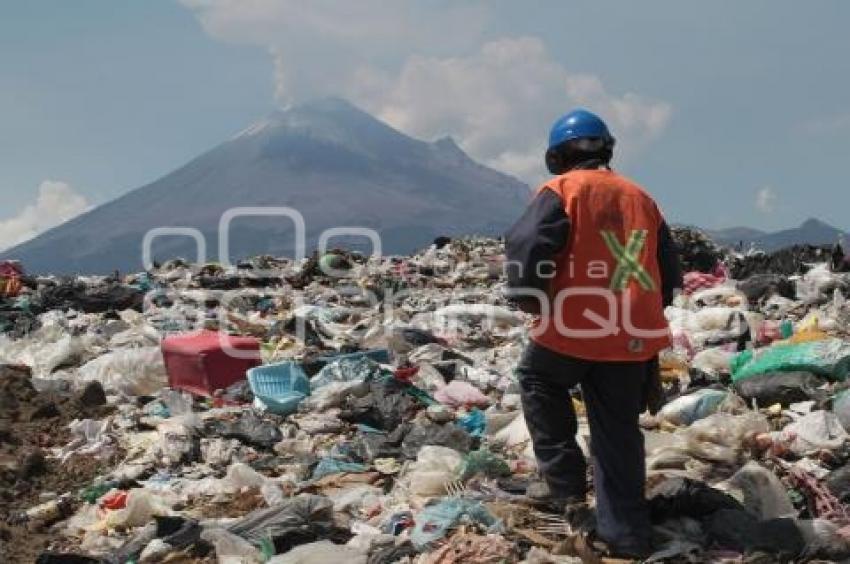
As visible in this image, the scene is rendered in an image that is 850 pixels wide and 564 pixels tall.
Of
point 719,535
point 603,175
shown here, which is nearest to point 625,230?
point 603,175

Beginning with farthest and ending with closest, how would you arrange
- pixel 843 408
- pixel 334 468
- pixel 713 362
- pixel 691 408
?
pixel 713 362, pixel 691 408, pixel 334 468, pixel 843 408

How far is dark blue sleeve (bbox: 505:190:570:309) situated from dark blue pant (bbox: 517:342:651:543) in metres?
0.31

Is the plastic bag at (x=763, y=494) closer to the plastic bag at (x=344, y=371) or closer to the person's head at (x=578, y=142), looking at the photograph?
the person's head at (x=578, y=142)

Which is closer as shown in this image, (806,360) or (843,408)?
(843,408)

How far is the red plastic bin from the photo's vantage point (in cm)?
745

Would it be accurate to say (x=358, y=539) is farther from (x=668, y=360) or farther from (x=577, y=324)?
(x=668, y=360)

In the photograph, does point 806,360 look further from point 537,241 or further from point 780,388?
point 537,241

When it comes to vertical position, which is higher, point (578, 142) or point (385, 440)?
point (578, 142)

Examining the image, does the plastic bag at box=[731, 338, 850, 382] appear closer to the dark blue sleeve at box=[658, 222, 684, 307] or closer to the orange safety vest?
the dark blue sleeve at box=[658, 222, 684, 307]

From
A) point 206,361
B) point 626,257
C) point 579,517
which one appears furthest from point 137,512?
point 206,361

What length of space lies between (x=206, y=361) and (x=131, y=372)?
3.17 feet

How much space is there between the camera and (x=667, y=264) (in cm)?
371

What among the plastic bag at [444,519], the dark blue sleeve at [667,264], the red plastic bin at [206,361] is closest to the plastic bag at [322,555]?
the plastic bag at [444,519]

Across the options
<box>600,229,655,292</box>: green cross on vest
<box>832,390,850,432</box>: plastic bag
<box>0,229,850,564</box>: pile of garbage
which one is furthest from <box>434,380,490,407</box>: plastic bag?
<box>600,229,655,292</box>: green cross on vest
